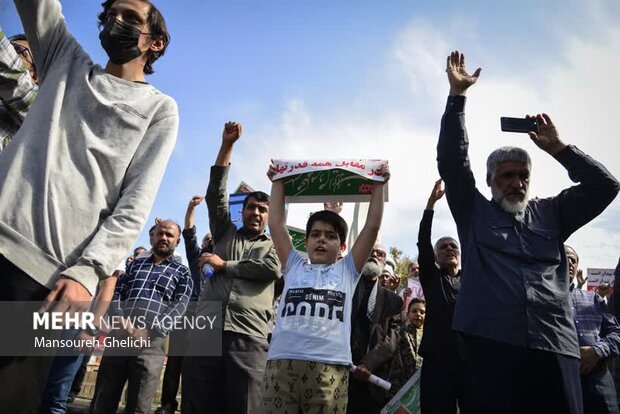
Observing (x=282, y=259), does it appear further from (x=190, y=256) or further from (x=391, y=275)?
(x=391, y=275)

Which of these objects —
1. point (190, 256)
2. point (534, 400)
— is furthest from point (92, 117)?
point (190, 256)

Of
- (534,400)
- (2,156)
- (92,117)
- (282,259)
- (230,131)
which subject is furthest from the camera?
(230,131)

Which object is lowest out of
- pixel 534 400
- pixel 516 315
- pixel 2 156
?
pixel 534 400

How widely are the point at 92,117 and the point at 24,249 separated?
0.57 m

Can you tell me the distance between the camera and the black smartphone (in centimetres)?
324

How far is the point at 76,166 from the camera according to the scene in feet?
5.90

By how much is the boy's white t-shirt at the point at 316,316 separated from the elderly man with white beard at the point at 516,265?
0.75 meters

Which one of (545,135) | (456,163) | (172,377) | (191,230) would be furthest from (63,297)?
(172,377)

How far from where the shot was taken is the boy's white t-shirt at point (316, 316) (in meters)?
3.12

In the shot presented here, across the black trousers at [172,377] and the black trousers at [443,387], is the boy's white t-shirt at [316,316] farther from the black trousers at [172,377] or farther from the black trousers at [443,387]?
the black trousers at [172,377]

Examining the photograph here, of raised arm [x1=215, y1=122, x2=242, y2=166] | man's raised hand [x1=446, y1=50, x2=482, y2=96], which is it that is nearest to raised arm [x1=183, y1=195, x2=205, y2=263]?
raised arm [x1=215, y1=122, x2=242, y2=166]

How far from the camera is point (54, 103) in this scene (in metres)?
1.86

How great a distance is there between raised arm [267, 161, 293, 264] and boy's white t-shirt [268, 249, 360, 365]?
0.24 metres

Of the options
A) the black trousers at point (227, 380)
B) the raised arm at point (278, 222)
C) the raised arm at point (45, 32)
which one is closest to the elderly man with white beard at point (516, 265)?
the raised arm at point (278, 222)
